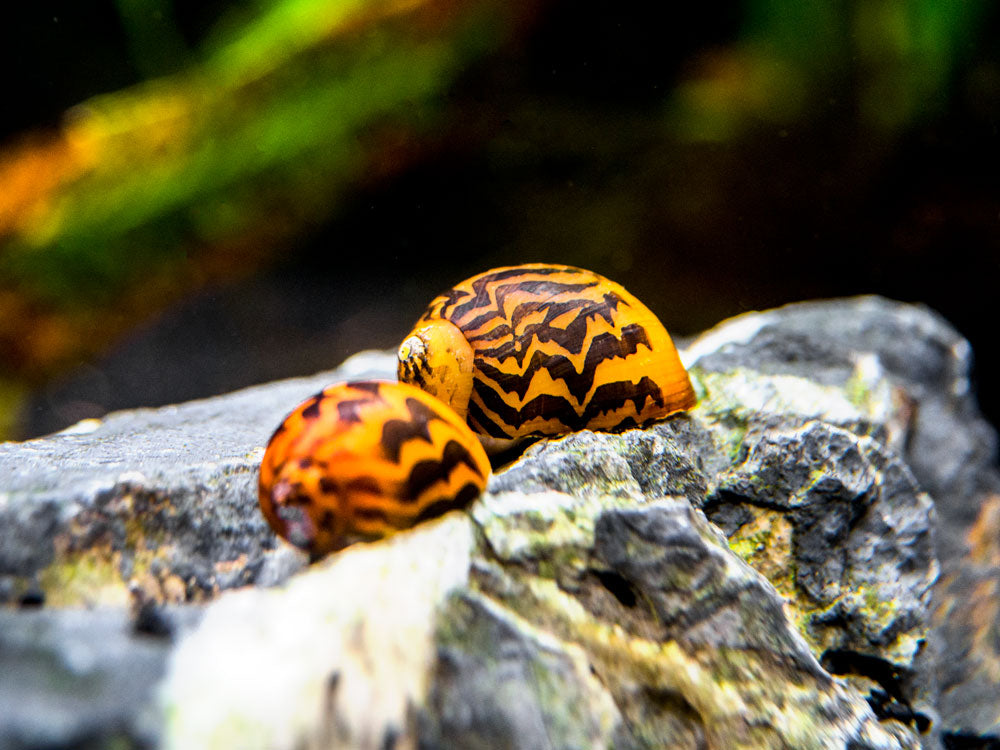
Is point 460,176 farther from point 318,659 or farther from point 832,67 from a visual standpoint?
point 318,659

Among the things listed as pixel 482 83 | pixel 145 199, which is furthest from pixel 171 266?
pixel 482 83

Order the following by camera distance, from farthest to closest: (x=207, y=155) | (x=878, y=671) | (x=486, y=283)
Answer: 1. (x=207, y=155)
2. (x=486, y=283)
3. (x=878, y=671)

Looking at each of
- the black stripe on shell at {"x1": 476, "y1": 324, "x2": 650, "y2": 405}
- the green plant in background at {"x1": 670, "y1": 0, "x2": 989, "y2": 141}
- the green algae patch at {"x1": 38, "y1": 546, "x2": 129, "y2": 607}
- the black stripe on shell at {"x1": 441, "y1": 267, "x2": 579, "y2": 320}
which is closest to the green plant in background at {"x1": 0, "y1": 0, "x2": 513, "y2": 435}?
the green plant in background at {"x1": 670, "y1": 0, "x2": 989, "y2": 141}

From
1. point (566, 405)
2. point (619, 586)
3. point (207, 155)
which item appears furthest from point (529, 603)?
point (207, 155)

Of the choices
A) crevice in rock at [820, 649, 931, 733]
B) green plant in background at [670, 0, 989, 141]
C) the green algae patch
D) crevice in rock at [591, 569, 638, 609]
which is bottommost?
crevice in rock at [820, 649, 931, 733]

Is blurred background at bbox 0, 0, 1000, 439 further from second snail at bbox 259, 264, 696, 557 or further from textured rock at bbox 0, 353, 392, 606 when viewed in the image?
textured rock at bbox 0, 353, 392, 606

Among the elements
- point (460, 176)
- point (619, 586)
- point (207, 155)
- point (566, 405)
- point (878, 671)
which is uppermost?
point (207, 155)

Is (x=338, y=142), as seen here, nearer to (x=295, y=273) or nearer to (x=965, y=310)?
(x=295, y=273)
